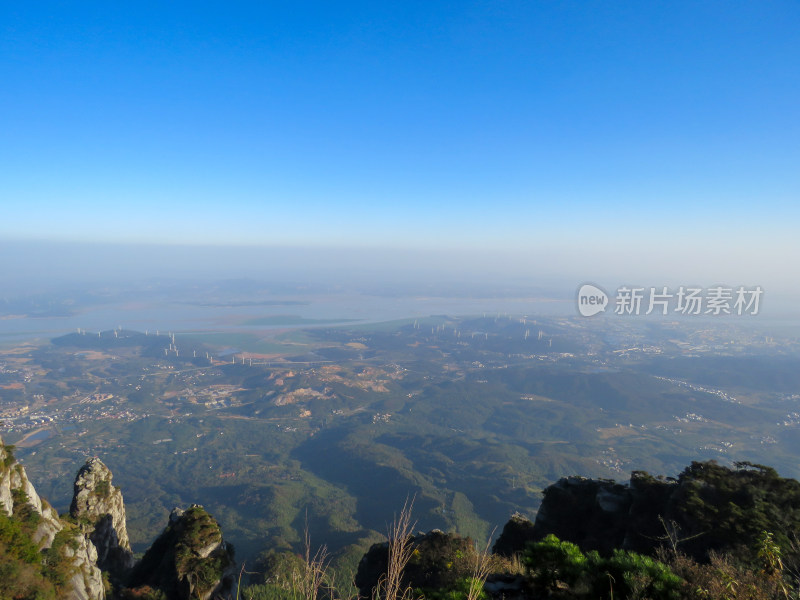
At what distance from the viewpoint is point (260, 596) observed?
2902 cm

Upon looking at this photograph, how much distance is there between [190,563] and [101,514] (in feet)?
27.2

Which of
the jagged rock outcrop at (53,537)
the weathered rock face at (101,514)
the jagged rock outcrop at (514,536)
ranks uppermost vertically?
the jagged rock outcrop at (53,537)

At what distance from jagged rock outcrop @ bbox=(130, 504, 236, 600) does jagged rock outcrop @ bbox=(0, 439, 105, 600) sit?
2648 millimetres

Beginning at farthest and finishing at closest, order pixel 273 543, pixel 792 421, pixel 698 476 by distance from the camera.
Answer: pixel 792 421 → pixel 273 543 → pixel 698 476

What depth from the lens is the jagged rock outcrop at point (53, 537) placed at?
13789 mm

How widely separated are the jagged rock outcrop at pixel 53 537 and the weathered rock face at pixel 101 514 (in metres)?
5.24

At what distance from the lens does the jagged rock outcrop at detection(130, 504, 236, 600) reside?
16.5 meters

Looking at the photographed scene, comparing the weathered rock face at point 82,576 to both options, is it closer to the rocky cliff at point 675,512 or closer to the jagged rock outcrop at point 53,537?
the jagged rock outcrop at point 53,537

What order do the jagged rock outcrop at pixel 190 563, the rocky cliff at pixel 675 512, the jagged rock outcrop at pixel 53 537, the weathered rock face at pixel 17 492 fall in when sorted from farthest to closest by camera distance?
the jagged rock outcrop at pixel 190 563 → the weathered rock face at pixel 17 492 → the jagged rock outcrop at pixel 53 537 → the rocky cliff at pixel 675 512

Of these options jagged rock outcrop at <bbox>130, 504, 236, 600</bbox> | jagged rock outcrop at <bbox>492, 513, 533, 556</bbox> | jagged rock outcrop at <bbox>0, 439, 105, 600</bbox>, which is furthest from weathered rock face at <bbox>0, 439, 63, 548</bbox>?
jagged rock outcrop at <bbox>492, 513, 533, 556</bbox>

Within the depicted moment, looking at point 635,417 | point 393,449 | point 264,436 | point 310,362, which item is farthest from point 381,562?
point 310,362

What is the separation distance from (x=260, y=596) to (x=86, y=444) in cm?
8729

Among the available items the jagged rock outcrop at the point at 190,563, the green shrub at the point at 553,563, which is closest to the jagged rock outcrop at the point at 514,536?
the jagged rock outcrop at the point at 190,563

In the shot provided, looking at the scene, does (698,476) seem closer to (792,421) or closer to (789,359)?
(792,421)
